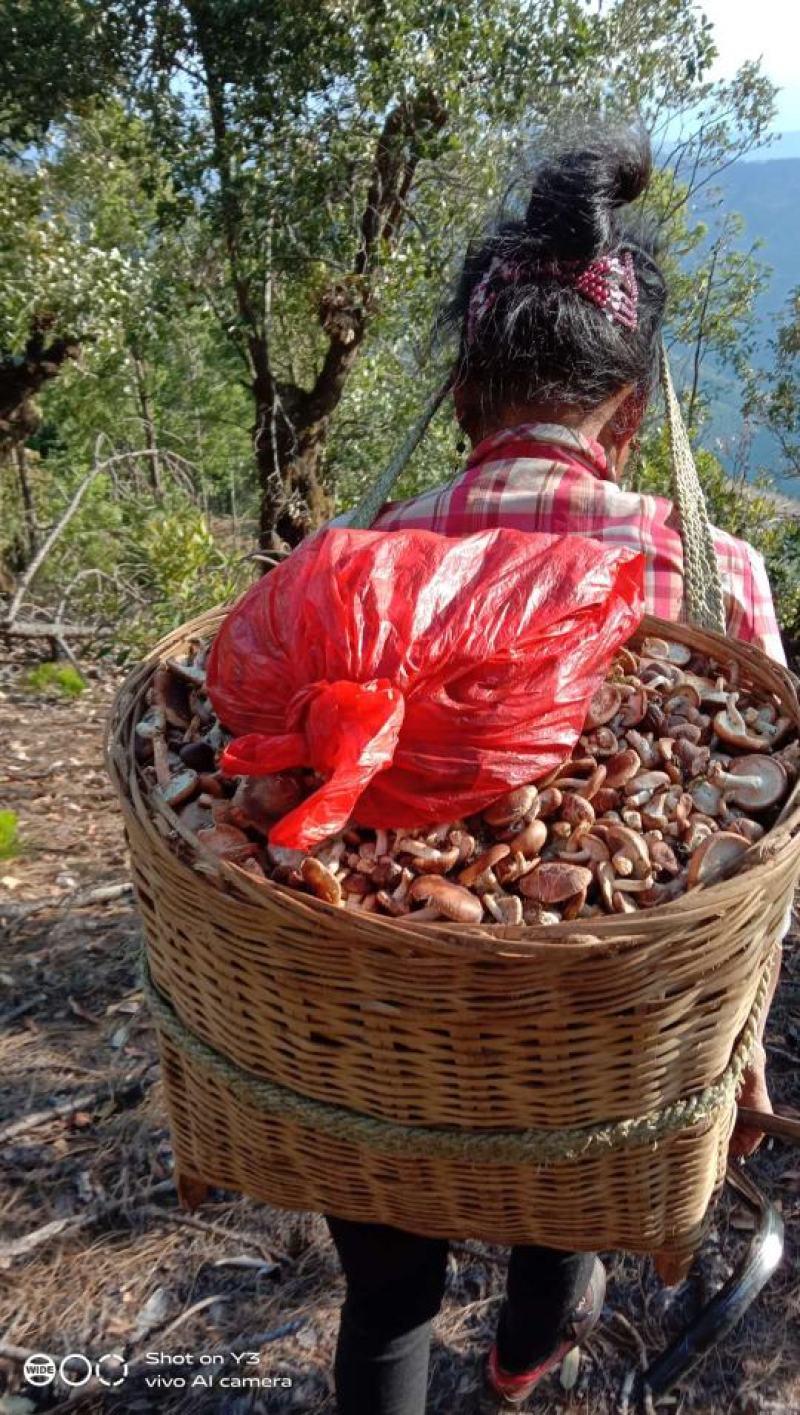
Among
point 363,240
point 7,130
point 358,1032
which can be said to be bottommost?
point 358,1032

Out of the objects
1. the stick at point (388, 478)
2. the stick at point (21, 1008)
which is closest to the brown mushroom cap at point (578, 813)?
the stick at point (388, 478)

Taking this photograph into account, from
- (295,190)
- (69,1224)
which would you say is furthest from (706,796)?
(295,190)

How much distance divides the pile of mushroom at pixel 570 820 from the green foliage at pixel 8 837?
2.40 m

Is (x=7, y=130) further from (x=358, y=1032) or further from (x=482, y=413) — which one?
(x=358, y=1032)

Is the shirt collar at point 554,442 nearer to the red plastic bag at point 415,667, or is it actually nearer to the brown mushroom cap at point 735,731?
the red plastic bag at point 415,667

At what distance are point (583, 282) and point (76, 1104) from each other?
6.82 ft

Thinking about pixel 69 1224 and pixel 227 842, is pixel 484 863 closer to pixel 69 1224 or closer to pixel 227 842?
pixel 227 842

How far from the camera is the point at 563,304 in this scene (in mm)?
1485

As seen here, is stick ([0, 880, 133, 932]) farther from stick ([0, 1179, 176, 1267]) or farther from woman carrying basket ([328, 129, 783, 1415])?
woman carrying basket ([328, 129, 783, 1415])

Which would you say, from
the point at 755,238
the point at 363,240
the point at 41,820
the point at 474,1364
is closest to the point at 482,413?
the point at 474,1364

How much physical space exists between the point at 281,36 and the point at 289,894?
520cm

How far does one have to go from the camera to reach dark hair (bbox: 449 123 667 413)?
1.50m

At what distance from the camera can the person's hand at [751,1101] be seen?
1.39 m

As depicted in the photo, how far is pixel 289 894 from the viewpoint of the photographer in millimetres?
895
